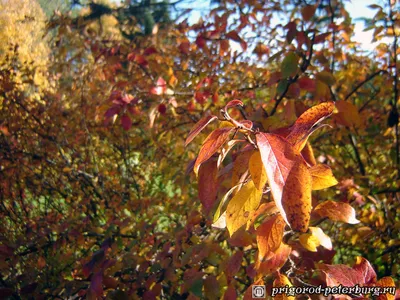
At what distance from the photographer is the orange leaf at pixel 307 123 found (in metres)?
0.71

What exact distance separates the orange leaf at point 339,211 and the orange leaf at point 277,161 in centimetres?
39

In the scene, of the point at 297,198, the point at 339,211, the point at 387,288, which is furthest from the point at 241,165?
the point at 387,288

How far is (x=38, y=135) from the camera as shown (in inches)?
116

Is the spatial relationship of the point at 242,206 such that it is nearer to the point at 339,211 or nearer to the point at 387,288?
the point at 339,211

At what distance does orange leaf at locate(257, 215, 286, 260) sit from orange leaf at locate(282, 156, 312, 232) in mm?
181

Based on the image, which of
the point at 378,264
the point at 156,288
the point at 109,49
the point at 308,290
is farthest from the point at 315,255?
the point at 109,49

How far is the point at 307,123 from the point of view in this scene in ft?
2.38

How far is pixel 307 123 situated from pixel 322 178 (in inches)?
5.8

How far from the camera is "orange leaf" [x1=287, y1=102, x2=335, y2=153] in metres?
0.71

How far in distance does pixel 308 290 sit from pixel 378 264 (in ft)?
4.83

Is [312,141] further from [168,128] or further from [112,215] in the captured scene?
[112,215]

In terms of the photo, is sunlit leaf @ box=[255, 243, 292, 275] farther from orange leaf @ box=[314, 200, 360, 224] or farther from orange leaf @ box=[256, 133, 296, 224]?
orange leaf @ box=[256, 133, 296, 224]

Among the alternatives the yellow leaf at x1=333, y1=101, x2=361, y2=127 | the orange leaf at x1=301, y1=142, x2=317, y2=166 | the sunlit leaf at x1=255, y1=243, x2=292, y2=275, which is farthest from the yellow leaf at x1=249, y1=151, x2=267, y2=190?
the yellow leaf at x1=333, y1=101, x2=361, y2=127

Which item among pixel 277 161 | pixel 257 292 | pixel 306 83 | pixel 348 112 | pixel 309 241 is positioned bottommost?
pixel 257 292
